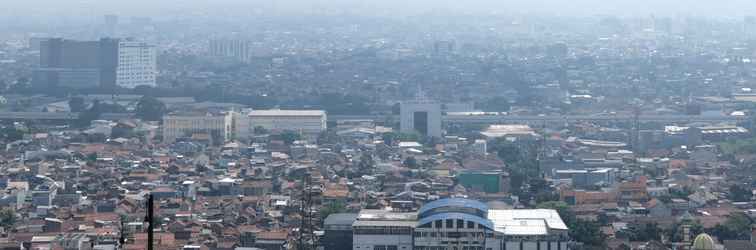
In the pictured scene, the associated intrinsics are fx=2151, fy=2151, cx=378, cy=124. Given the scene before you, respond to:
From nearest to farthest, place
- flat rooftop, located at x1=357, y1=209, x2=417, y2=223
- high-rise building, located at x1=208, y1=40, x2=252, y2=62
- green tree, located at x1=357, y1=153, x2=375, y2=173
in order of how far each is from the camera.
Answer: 1. flat rooftop, located at x1=357, y1=209, x2=417, y2=223
2. green tree, located at x1=357, y1=153, x2=375, y2=173
3. high-rise building, located at x1=208, y1=40, x2=252, y2=62

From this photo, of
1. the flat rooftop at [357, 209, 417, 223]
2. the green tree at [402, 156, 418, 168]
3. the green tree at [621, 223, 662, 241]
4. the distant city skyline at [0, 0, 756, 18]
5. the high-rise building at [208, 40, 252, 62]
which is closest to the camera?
the flat rooftop at [357, 209, 417, 223]

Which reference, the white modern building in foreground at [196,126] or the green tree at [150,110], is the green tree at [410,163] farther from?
the green tree at [150,110]

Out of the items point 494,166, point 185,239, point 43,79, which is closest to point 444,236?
point 185,239

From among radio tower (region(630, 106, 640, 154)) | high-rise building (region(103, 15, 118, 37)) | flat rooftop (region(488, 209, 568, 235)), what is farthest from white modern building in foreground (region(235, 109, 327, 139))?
high-rise building (region(103, 15, 118, 37))

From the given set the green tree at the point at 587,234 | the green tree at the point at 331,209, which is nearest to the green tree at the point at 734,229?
the green tree at the point at 587,234

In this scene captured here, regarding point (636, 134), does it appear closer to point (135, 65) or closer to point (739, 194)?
point (739, 194)

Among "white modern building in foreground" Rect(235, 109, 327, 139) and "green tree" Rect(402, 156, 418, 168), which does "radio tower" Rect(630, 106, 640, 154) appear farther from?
"white modern building in foreground" Rect(235, 109, 327, 139)

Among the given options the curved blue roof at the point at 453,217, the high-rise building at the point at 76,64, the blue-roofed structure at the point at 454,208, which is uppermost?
the high-rise building at the point at 76,64
